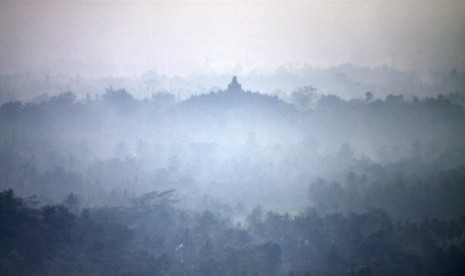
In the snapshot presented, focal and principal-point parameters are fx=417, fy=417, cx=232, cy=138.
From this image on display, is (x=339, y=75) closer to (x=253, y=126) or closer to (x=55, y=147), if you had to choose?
(x=253, y=126)

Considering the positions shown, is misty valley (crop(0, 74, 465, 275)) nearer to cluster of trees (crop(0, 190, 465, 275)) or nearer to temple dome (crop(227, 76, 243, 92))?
cluster of trees (crop(0, 190, 465, 275))

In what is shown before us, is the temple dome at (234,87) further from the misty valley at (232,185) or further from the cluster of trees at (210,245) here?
the cluster of trees at (210,245)

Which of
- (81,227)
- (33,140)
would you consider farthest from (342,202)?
(33,140)

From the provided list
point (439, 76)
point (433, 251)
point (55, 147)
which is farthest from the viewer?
point (439, 76)

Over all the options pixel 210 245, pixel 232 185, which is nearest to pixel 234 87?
pixel 232 185

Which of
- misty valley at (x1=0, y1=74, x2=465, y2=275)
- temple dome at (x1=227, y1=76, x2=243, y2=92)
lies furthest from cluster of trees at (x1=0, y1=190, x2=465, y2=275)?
temple dome at (x1=227, y1=76, x2=243, y2=92)

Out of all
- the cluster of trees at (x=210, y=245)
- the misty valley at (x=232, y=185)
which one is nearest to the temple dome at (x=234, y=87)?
the misty valley at (x=232, y=185)

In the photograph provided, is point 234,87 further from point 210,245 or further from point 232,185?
point 210,245
